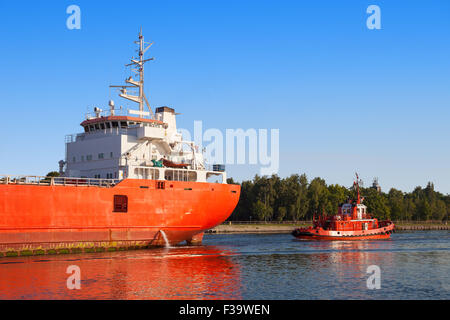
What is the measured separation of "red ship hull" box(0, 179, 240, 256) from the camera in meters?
31.0

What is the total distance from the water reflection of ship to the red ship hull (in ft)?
4.94

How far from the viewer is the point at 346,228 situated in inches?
2277

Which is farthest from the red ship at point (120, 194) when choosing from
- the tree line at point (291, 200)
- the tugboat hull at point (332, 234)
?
the tree line at point (291, 200)

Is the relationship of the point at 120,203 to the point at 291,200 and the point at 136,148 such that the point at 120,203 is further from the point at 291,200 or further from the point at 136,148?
the point at 291,200

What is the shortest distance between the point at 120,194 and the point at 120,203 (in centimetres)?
63

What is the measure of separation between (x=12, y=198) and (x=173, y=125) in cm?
1629

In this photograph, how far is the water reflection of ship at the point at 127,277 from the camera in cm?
2064

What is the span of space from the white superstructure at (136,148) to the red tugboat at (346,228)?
1880cm

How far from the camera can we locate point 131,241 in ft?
117

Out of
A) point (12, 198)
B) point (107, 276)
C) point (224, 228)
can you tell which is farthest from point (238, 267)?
point (224, 228)

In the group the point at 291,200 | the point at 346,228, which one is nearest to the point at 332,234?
the point at 346,228

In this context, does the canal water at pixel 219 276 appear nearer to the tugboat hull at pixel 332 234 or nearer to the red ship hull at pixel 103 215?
the red ship hull at pixel 103 215

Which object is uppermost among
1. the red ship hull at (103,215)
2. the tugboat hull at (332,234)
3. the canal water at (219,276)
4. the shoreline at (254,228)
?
the red ship hull at (103,215)
